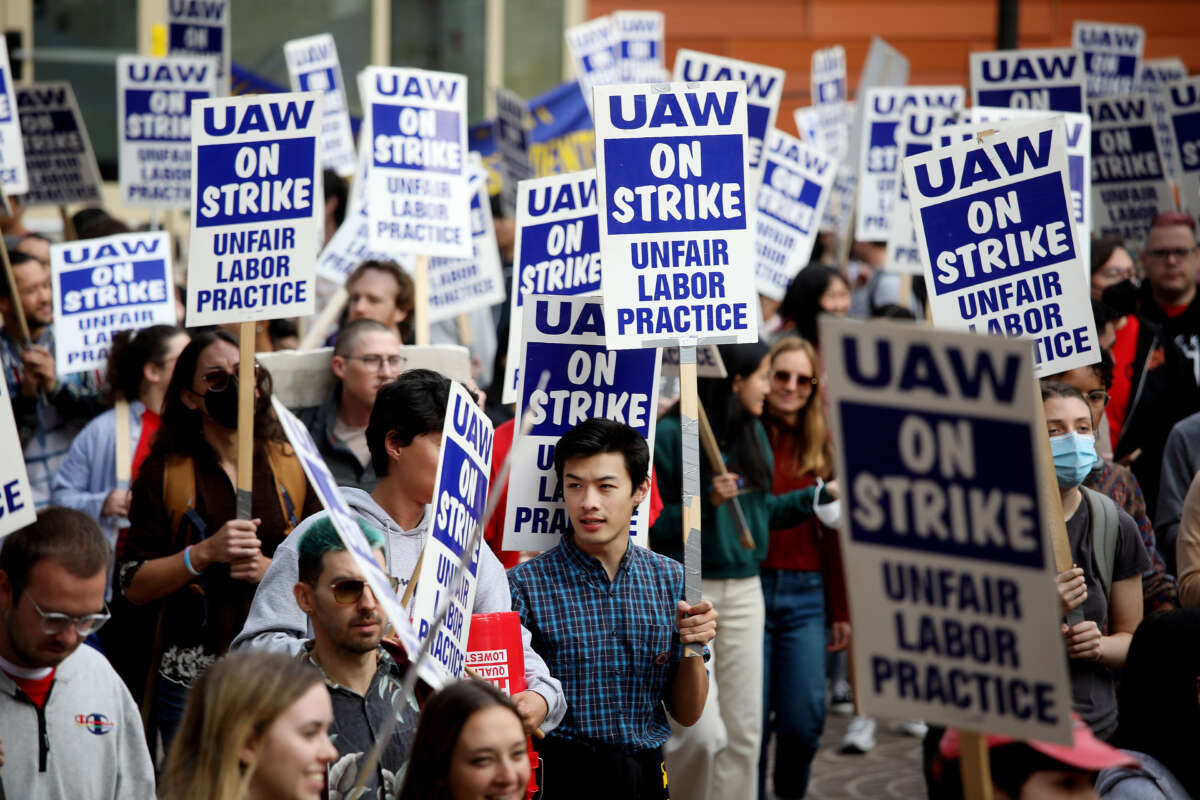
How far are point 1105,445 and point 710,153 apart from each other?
7.31ft

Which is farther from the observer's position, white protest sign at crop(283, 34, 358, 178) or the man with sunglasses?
white protest sign at crop(283, 34, 358, 178)

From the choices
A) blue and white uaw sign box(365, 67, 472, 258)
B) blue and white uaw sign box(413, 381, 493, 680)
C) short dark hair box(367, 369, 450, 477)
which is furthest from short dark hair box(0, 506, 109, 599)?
blue and white uaw sign box(365, 67, 472, 258)

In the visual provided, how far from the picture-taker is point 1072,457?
16.4ft

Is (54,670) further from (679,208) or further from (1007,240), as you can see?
(1007,240)

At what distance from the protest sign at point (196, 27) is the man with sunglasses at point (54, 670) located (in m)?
8.54

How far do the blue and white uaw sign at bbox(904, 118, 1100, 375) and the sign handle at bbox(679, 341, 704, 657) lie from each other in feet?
2.68

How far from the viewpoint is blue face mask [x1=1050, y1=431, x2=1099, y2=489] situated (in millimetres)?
4992

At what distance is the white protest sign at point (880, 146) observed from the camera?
11.2 meters

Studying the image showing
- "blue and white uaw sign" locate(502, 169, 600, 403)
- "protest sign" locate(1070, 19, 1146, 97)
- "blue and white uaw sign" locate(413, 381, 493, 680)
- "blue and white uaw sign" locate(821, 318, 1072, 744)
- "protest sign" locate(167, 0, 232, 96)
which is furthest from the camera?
"protest sign" locate(1070, 19, 1146, 97)

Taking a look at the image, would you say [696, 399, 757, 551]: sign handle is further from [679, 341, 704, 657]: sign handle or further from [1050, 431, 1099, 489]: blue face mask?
[1050, 431, 1099, 489]: blue face mask

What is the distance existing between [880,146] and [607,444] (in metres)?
→ 6.93

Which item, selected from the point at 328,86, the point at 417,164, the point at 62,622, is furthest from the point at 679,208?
the point at 328,86

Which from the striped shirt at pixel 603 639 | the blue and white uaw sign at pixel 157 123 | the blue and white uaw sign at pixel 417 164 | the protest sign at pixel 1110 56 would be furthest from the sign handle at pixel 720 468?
the protest sign at pixel 1110 56

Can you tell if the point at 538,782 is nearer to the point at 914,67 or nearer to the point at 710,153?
the point at 710,153
